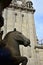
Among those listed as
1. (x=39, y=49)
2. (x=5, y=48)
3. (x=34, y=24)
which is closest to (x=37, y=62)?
(x=39, y=49)

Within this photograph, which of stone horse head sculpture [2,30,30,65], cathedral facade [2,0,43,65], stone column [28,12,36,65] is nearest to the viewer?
stone horse head sculpture [2,30,30,65]

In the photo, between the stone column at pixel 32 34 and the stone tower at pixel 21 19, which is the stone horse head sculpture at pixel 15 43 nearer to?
the stone column at pixel 32 34

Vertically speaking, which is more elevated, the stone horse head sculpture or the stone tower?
the stone horse head sculpture

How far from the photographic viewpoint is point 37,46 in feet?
101

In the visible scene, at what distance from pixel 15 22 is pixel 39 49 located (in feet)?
16.0

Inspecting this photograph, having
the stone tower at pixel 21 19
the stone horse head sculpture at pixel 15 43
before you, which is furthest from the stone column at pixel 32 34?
the stone horse head sculpture at pixel 15 43

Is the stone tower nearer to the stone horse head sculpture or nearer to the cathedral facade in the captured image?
the cathedral facade

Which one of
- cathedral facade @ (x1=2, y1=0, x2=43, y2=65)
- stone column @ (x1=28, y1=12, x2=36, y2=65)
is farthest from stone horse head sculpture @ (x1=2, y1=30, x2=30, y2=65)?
cathedral facade @ (x1=2, y1=0, x2=43, y2=65)

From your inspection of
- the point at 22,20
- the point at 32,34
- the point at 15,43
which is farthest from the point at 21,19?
the point at 15,43

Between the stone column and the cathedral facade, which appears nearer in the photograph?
the stone column

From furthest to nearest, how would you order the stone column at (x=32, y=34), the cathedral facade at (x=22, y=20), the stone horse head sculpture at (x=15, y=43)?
the cathedral facade at (x=22, y=20)
the stone column at (x=32, y=34)
the stone horse head sculpture at (x=15, y=43)

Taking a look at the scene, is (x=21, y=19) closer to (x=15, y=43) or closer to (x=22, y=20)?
(x=22, y=20)

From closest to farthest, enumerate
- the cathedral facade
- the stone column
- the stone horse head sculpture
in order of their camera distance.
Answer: the stone horse head sculpture, the stone column, the cathedral facade

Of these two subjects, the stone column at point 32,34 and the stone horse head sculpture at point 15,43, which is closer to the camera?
the stone horse head sculpture at point 15,43
